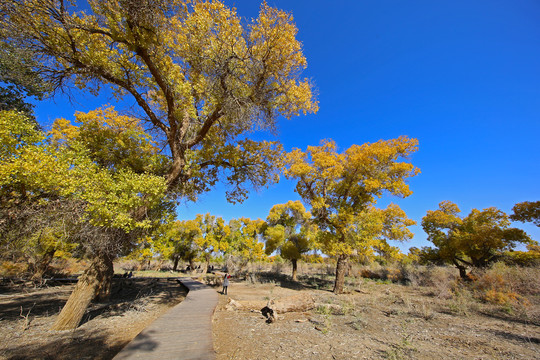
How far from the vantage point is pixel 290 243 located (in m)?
22.0

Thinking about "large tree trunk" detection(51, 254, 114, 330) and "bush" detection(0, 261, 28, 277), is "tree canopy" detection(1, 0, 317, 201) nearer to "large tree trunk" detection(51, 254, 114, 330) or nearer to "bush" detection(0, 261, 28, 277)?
"large tree trunk" detection(51, 254, 114, 330)

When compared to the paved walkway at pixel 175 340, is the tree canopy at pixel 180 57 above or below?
above

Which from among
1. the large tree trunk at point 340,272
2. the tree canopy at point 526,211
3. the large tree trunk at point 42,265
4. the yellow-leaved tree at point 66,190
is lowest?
the large tree trunk at point 42,265

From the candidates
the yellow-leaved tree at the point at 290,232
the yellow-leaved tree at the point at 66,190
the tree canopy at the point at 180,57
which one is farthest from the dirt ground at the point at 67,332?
the yellow-leaved tree at the point at 290,232

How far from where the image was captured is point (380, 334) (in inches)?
218

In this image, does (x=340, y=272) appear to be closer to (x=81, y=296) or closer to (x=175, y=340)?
(x=175, y=340)

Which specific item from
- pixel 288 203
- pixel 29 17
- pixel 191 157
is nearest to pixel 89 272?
pixel 191 157

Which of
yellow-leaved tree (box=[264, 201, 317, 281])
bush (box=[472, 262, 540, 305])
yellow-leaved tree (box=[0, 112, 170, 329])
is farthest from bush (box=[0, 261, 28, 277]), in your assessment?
bush (box=[472, 262, 540, 305])

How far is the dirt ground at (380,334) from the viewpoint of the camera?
430cm

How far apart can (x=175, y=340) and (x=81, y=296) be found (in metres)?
3.75

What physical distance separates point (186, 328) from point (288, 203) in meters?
22.5

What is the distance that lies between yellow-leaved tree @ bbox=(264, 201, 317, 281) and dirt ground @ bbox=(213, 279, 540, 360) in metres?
12.3

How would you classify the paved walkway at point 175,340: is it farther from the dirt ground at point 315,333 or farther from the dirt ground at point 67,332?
the dirt ground at point 67,332

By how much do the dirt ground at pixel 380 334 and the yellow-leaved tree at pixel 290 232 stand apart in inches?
483
